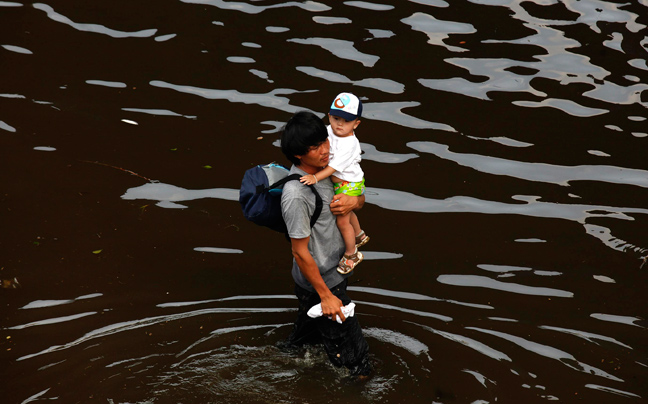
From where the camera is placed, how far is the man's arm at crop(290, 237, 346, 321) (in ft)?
12.3

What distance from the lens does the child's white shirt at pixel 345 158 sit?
3.93 m

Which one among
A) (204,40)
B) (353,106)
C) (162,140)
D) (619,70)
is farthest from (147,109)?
(619,70)


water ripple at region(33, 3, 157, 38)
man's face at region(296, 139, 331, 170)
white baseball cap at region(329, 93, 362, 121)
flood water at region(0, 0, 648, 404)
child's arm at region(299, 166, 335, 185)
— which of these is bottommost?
flood water at region(0, 0, 648, 404)

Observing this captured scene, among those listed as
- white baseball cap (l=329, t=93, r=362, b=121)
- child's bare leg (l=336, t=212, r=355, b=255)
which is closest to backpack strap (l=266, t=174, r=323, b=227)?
child's bare leg (l=336, t=212, r=355, b=255)

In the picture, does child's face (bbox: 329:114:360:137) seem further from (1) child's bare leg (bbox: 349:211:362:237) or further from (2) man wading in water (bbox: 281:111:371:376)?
(1) child's bare leg (bbox: 349:211:362:237)

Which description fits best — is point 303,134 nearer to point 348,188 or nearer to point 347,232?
point 348,188

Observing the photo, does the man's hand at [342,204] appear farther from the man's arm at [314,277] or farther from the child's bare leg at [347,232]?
the man's arm at [314,277]

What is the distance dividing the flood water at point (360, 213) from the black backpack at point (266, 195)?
4.07 feet

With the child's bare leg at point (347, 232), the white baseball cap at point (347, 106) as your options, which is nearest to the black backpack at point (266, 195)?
the child's bare leg at point (347, 232)

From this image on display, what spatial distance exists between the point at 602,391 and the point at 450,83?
3.79m

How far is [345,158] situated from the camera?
3.93 m

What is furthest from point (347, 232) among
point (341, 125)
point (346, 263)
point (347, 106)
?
point (347, 106)

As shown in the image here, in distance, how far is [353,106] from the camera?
3.89 meters

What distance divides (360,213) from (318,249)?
2.02 meters
